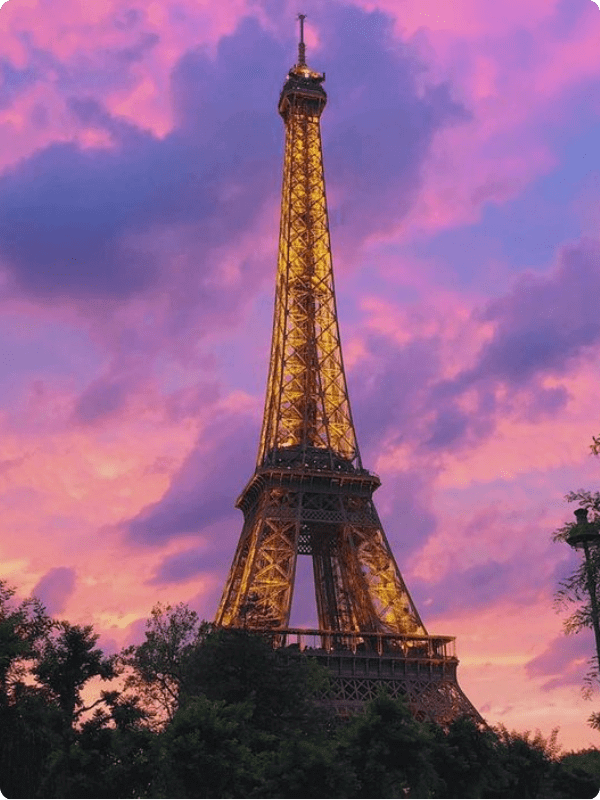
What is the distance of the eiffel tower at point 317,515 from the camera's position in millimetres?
61219

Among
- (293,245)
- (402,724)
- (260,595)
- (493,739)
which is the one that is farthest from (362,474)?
(402,724)

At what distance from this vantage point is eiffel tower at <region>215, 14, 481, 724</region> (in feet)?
201

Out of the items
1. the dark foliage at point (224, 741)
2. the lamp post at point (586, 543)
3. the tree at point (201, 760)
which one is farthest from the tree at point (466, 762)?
the lamp post at point (586, 543)

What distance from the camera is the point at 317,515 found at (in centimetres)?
6888

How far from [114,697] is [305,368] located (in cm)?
4131

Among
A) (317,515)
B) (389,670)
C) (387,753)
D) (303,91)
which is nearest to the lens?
(387,753)

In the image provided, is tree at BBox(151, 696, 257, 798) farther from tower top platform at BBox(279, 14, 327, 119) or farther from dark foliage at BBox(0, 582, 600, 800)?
tower top platform at BBox(279, 14, 327, 119)

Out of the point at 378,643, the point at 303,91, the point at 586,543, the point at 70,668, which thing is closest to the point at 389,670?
the point at 378,643

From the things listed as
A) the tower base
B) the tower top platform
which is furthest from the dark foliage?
the tower top platform

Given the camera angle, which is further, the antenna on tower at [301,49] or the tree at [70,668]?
the antenna on tower at [301,49]

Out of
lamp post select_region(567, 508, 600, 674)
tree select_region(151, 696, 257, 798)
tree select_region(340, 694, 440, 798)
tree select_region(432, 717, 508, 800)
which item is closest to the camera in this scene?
lamp post select_region(567, 508, 600, 674)

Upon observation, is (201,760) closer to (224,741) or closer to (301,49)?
(224,741)

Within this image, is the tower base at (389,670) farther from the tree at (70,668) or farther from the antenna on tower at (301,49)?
the antenna on tower at (301,49)

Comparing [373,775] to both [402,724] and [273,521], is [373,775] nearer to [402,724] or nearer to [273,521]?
[402,724]
